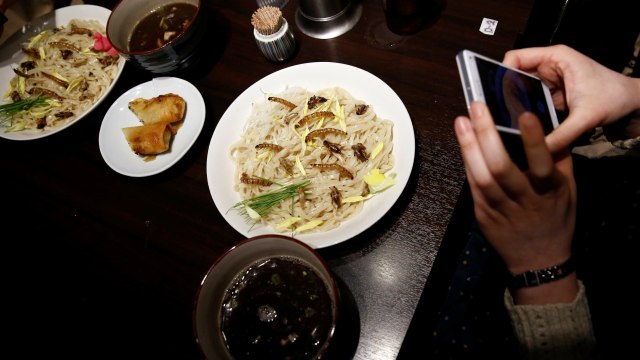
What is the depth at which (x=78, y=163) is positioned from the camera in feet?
7.86

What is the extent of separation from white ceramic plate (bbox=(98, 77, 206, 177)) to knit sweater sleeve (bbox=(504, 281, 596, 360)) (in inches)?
68.6

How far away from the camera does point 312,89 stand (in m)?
2.18

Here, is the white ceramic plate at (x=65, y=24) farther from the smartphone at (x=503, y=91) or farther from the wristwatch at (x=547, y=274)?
the wristwatch at (x=547, y=274)

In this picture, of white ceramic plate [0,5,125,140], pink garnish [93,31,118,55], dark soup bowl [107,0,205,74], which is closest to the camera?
dark soup bowl [107,0,205,74]

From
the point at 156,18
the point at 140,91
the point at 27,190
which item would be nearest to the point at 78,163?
the point at 27,190

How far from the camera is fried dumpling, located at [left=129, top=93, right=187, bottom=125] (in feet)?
7.22

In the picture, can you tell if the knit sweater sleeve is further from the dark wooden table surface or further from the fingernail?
the fingernail

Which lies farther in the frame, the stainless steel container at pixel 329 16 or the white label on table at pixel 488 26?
the stainless steel container at pixel 329 16

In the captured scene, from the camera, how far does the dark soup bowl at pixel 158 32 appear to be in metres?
2.26

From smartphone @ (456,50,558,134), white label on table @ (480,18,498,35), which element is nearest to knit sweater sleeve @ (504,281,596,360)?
smartphone @ (456,50,558,134)

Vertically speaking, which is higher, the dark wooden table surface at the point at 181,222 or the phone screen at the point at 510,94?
the phone screen at the point at 510,94

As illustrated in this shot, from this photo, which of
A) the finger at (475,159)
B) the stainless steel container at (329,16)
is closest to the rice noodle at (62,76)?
the stainless steel container at (329,16)

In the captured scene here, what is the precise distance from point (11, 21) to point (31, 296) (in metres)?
2.10

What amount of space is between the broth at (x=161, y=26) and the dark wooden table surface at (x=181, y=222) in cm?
22
